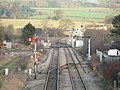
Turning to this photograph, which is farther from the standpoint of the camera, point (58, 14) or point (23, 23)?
point (58, 14)

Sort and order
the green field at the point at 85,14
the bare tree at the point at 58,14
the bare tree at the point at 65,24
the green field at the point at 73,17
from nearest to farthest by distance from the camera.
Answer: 1. the green field at the point at 73,17
2. the green field at the point at 85,14
3. the bare tree at the point at 65,24
4. the bare tree at the point at 58,14

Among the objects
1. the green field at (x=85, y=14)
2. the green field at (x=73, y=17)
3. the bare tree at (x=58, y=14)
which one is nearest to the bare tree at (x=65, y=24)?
the green field at (x=73, y=17)

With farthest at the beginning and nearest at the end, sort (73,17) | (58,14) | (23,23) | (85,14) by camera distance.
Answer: (58,14), (85,14), (73,17), (23,23)

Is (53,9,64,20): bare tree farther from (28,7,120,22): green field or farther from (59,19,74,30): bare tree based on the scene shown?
(59,19,74,30): bare tree

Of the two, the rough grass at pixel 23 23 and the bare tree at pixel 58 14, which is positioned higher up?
the bare tree at pixel 58 14

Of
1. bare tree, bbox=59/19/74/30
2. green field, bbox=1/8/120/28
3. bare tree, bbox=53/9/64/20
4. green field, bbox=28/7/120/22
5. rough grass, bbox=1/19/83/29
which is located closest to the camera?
rough grass, bbox=1/19/83/29

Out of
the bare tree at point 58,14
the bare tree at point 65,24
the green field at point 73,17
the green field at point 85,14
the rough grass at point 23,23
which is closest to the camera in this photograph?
the rough grass at point 23,23

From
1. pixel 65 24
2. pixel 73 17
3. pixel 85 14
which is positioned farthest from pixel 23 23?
pixel 85 14

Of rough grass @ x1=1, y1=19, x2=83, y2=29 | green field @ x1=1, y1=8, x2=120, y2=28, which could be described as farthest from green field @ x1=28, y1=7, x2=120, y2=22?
rough grass @ x1=1, y1=19, x2=83, y2=29

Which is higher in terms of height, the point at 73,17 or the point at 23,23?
the point at 73,17

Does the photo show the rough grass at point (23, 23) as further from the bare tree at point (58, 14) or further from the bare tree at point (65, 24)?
the bare tree at point (58, 14)

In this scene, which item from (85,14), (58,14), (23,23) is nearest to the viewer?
(23,23)

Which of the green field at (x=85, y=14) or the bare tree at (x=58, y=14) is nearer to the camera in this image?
the green field at (x=85, y=14)

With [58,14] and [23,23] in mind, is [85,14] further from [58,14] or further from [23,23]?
[23,23]
